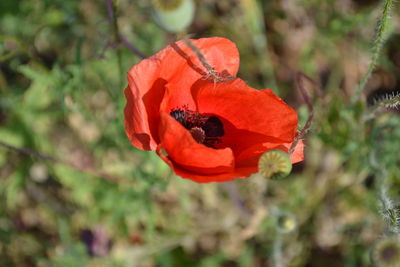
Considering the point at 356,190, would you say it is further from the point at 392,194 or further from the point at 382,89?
the point at 382,89

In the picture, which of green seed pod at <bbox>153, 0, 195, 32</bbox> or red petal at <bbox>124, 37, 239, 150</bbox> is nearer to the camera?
red petal at <bbox>124, 37, 239, 150</bbox>

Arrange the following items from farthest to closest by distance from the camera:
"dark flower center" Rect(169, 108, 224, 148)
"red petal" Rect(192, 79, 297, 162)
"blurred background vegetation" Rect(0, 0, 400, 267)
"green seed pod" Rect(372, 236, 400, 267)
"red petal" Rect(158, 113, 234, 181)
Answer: "blurred background vegetation" Rect(0, 0, 400, 267), "dark flower center" Rect(169, 108, 224, 148), "green seed pod" Rect(372, 236, 400, 267), "red petal" Rect(192, 79, 297, 162), "red petal" Rect(158, 113, 234, 181)

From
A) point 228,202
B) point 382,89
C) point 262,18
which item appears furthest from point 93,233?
point 382,89

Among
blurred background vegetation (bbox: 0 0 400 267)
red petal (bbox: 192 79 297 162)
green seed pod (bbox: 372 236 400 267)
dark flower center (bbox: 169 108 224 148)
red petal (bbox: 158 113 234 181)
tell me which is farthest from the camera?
blurred background vegetation (bbox: 0 0 400 267)

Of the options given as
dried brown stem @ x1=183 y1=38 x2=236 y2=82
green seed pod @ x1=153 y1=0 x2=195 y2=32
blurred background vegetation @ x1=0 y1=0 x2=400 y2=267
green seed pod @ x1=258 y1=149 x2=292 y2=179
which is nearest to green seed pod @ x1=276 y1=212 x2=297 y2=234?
blurred background vegetation @ x1=0 y1=0 x2=400 y2=267

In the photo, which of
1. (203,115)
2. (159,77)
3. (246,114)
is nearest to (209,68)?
(159,77)

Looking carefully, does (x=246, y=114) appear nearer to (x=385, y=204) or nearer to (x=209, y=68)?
(x=209, y=68)

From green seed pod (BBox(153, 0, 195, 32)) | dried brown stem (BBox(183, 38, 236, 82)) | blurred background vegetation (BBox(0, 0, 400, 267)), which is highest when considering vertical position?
green seed pod (BBox(153, 0, 195, 32))

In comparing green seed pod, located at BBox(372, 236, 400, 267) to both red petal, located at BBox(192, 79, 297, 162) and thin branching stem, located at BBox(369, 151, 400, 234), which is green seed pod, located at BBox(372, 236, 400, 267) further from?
red petal, located at BBox(192, 79, 297, 162)
